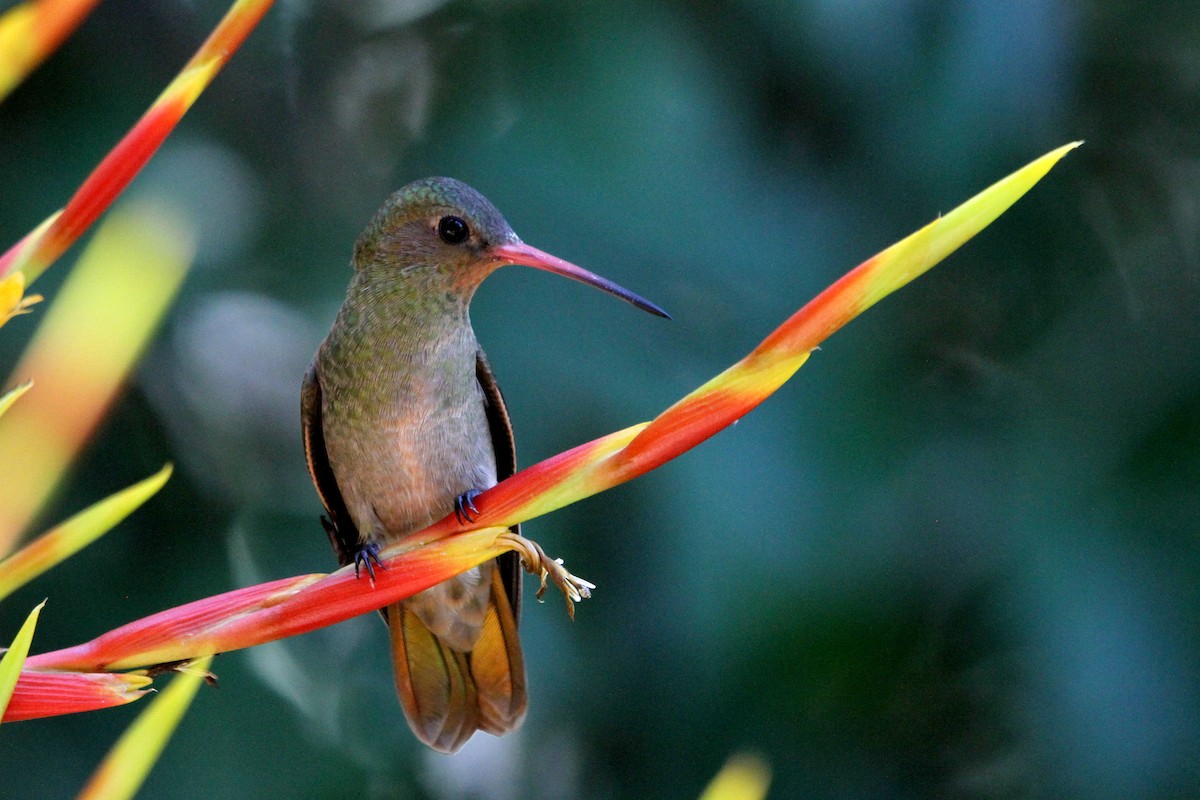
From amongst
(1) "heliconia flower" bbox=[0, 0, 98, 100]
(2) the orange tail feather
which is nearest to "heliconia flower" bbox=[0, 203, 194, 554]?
(1) "heliconia flower" bbox=[0, 0, 98, 100]

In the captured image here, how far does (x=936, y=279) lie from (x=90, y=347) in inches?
58.8

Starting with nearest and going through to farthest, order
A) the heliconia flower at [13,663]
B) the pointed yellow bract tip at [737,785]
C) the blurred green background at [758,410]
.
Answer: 1. the heliconia flower at [13,663]
2. the pointed yellow bract tip at [737,785]
3. the blurred green background at [758,410]

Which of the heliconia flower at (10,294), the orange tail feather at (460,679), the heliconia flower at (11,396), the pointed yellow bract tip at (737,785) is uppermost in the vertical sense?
the heliconia flower at (10,294)

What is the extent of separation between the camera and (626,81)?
1.85 metres

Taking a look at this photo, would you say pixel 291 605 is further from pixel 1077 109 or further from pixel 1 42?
pixel 1077 109

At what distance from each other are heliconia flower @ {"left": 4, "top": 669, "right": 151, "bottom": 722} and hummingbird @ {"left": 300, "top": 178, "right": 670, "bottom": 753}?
2.04ft

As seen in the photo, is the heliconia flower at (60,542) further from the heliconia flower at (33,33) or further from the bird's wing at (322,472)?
the bird's wing at (322,472)

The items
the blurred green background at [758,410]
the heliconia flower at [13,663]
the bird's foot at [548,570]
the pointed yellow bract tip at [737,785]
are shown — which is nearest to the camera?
the heliconia flower at [13,663]

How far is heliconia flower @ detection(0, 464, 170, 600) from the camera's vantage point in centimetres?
50

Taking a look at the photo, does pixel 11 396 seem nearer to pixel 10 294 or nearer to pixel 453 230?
pixel 10 294

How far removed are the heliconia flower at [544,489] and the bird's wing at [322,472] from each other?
0.67 meters

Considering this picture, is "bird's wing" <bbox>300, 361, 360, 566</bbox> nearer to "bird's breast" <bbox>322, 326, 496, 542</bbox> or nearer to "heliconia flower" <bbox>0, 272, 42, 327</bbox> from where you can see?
"bird's breast" <bbox>322, 326, 496, 542</bbox>

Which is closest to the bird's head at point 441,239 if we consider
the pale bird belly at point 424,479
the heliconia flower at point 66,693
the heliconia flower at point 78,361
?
the pale bird belly at point 424,479

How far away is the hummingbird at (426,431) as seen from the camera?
3.83 ft
